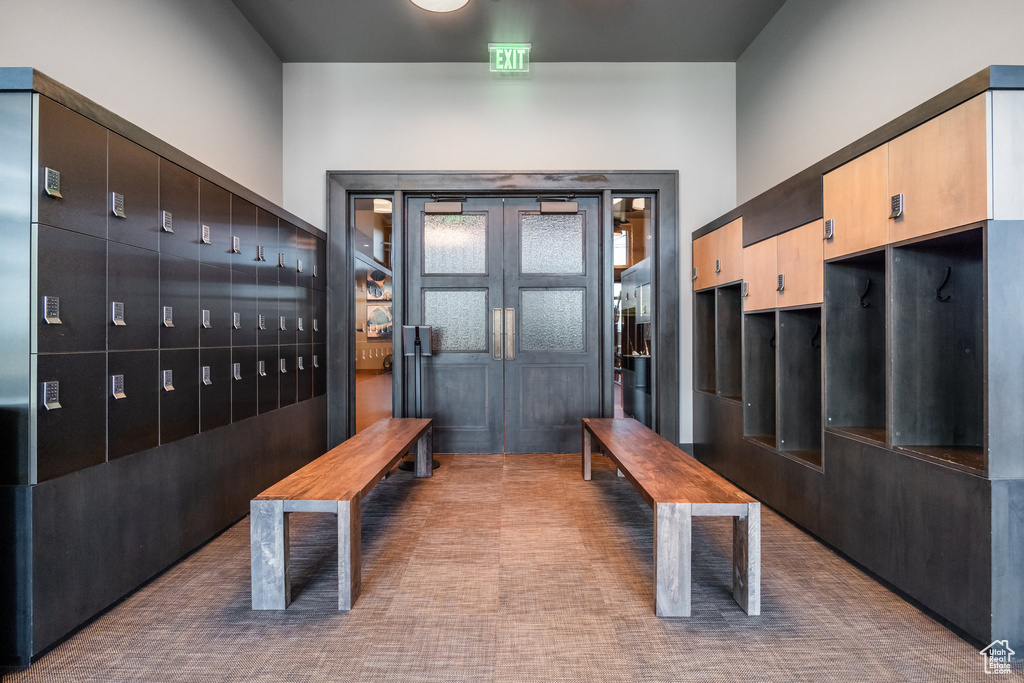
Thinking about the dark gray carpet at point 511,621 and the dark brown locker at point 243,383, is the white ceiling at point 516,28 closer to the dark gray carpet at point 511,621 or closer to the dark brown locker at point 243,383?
the dark brown locker at point 243,383

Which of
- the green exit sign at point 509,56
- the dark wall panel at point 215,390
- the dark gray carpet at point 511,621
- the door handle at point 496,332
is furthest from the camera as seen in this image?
the door handle at point 496,332

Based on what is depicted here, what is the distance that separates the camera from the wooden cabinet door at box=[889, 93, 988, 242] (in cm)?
188

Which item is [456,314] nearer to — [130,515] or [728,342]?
[728,342]

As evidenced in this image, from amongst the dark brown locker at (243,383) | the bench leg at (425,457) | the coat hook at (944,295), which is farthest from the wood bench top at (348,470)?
the coat hook at (944,295)

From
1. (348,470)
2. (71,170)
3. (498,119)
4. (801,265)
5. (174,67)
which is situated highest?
(498,119)

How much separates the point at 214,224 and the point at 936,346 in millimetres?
3793

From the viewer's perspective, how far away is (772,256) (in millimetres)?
3381

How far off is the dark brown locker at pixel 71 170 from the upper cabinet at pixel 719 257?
150 inches

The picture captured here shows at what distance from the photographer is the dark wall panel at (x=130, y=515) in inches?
73.1

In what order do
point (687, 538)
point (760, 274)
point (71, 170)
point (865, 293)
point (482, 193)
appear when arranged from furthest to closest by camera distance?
point (482, 193) → point (760, 274) → point (865, 293) → point (687, 538) → point (71, 170)

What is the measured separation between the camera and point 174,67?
3.29m

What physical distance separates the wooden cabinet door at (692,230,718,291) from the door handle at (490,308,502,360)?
184 cm

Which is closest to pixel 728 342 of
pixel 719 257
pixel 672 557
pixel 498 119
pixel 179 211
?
pixel 719 257

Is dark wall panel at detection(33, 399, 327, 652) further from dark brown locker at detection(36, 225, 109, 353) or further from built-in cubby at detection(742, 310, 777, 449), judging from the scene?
built-in cubby at detection(742, 310, 777, 449)
